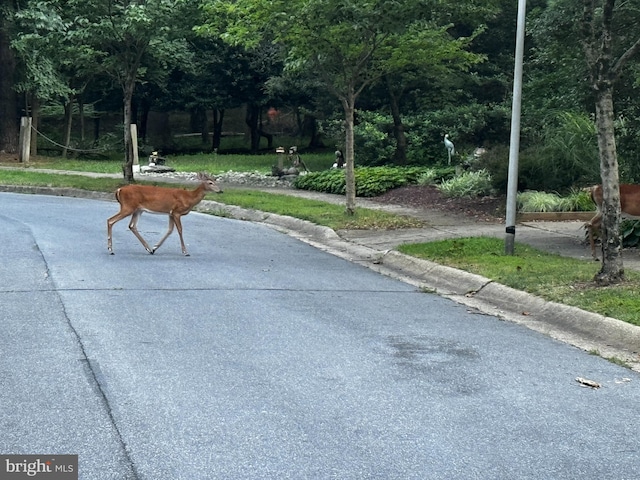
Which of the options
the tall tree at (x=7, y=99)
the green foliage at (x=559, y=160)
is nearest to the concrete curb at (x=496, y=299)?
the green foliage at (x=559, y=160)

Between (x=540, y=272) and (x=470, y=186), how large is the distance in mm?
9984

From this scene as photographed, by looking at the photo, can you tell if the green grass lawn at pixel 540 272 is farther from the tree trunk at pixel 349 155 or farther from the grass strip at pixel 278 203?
the tree trunk at pixel 349 155

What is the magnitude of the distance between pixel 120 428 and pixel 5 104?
1328 inches

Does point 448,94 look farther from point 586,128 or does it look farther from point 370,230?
point 370,230

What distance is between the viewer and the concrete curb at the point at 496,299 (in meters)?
8.60

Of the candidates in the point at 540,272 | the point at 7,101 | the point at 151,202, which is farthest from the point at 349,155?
the point at 7,101

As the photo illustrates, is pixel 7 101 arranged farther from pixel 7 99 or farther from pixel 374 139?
pixel 374 139

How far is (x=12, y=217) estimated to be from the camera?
18.3 m

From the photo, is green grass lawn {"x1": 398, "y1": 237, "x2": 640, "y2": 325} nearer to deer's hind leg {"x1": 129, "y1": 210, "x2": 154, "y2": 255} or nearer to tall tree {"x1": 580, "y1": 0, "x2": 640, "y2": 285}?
tall tree {"x1": 580, "y1": 0, "x2": 640, "y2": 285}

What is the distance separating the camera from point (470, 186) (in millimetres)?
21359

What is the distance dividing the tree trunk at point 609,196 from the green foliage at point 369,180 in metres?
13.1

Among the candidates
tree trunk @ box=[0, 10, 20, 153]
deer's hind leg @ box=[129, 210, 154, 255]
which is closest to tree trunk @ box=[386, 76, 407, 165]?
deer's hind leg @ box=[129, 210, 154, 255]

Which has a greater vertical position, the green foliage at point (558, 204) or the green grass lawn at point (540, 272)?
the green foliage at point (558, 204)

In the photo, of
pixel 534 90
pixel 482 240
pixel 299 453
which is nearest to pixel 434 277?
pixel 482 240
